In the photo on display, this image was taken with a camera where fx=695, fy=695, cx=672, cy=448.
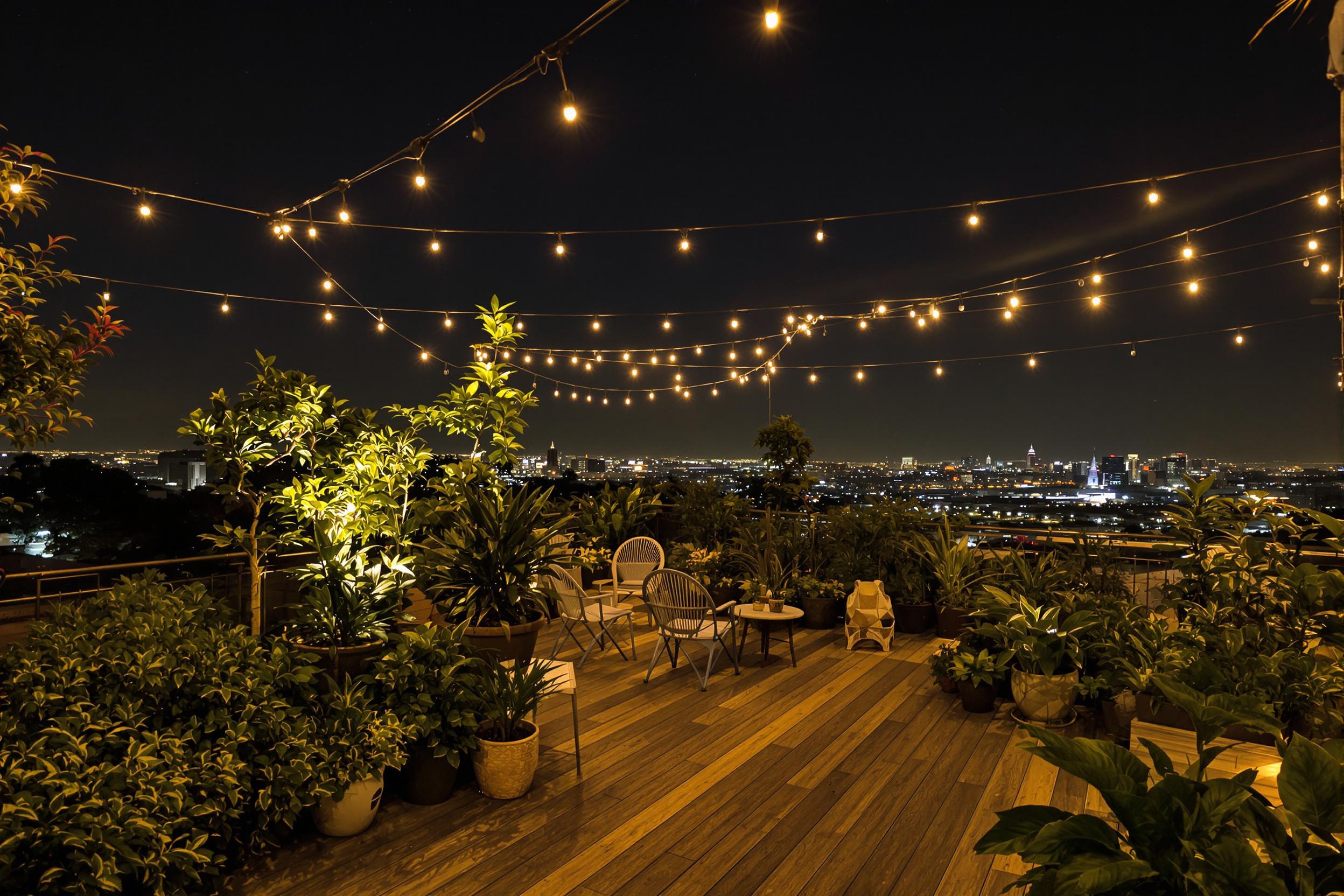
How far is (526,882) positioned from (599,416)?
Result: 12.2 meters

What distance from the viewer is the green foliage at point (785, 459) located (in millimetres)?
7469

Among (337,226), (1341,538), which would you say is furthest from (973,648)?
(337,226)

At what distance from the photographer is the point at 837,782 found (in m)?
3.37

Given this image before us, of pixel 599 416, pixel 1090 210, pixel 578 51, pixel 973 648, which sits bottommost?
pixel 973 648

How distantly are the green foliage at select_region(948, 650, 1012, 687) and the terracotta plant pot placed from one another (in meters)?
2.63

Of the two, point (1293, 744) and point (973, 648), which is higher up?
point (1293, 744)

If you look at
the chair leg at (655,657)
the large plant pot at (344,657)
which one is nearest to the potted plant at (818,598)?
the chair leg at (655,657)

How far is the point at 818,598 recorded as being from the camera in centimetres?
648

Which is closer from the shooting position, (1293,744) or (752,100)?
(1293,744)

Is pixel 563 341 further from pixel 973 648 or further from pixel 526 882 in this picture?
pixel 526 882

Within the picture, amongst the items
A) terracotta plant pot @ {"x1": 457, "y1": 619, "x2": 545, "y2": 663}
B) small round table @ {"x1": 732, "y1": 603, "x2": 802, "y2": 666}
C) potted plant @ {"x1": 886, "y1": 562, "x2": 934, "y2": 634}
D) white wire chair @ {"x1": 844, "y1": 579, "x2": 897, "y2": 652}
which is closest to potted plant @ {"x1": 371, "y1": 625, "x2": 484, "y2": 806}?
terracotta plant pot @ {"x1": 457, "y1": 619, "x2": 545, "y2": 663}

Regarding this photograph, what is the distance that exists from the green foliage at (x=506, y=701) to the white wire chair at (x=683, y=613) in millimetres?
1575

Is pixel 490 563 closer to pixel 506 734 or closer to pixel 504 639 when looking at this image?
pixel 504 639

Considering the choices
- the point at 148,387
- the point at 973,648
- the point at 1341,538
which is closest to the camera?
the point at 1341,538
